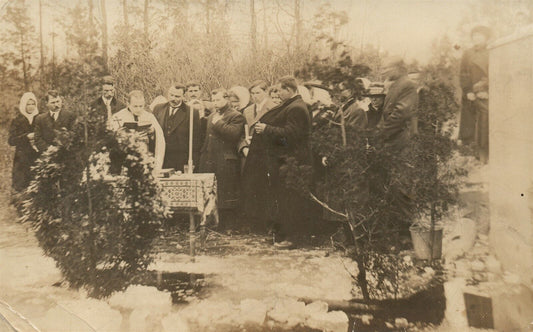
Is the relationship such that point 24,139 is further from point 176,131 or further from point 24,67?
point 176,131

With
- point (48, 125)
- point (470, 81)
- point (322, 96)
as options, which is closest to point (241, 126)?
point (322, 96)

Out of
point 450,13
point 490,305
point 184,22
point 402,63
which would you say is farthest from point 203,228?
point 450,13

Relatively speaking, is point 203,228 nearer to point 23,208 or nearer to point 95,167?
point 95,167

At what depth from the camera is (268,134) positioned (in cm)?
227

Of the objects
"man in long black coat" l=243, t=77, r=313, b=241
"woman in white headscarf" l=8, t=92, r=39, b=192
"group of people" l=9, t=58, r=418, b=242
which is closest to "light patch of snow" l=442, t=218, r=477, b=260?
"group of people" l=9, t=58, r=418, b=242

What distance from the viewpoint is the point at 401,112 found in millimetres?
2199

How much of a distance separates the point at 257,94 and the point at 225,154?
375 mm

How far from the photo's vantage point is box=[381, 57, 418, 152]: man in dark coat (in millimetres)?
2195

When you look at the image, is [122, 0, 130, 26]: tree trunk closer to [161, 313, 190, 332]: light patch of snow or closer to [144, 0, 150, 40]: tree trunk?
[144, 0, 150, 40]: tree trunk

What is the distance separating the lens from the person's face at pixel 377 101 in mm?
2207

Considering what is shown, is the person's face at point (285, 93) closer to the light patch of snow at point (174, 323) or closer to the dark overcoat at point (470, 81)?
the dark overcoat at point (470, 81)

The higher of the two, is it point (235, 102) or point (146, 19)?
point (146, 19)

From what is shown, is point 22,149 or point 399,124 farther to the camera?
point 22,149

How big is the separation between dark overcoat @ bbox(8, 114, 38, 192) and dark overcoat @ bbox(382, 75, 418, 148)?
199 centimetres
